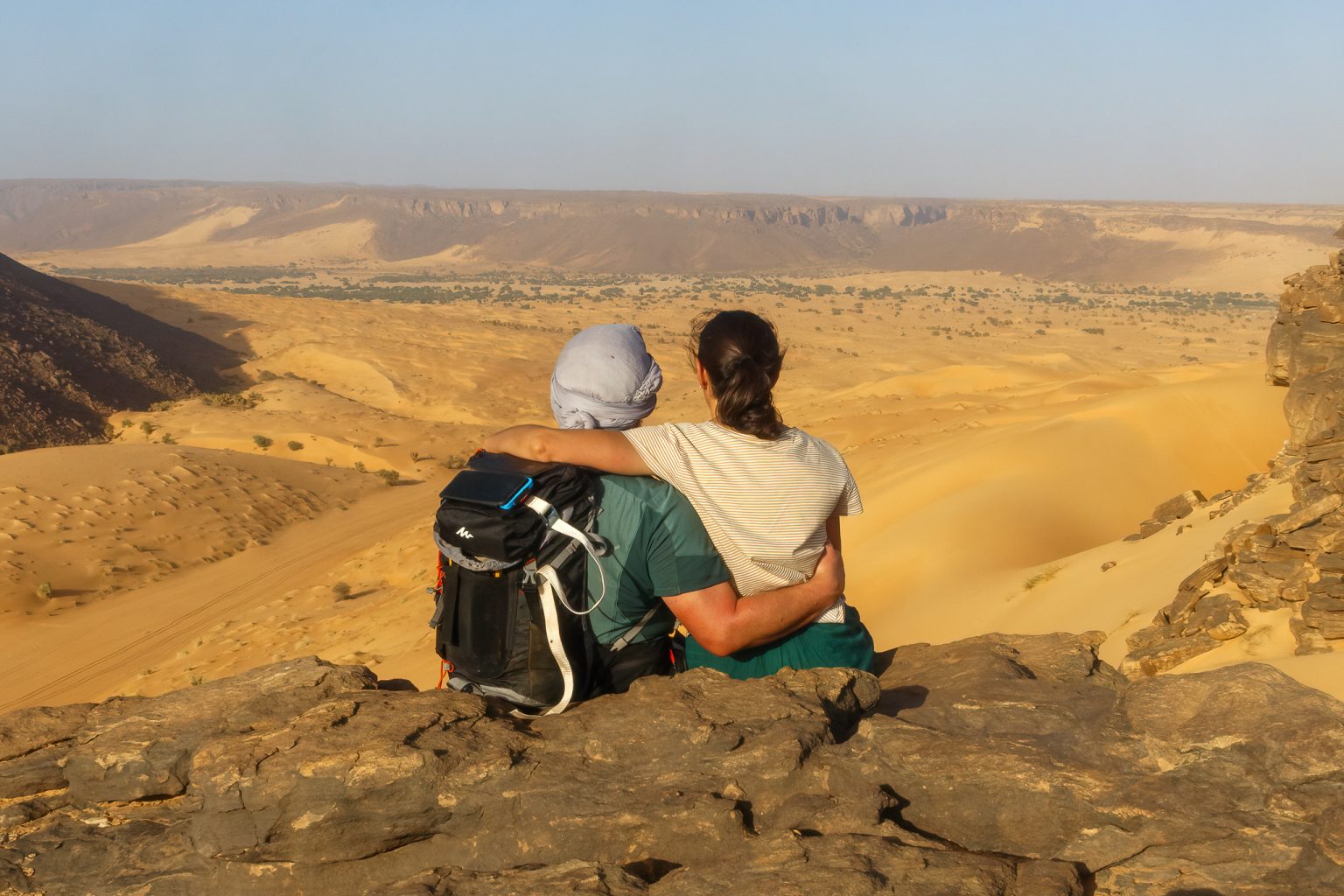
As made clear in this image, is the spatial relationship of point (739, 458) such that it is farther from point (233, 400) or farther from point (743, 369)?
point (233, 400)

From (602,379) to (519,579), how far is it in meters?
0.63

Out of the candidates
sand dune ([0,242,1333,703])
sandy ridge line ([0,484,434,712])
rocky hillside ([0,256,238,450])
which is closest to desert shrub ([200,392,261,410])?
sand dune ([0,242,1333,703])

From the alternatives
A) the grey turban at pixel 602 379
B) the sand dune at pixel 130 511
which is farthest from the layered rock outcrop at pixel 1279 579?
the sand dune at pixel 130 511

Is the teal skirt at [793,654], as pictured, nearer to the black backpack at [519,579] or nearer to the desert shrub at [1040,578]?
the black backpack at [519,579]

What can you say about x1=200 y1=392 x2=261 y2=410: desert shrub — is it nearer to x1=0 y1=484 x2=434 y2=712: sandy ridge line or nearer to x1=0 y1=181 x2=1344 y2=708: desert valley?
x1=0 y1=181 x2=1344 y2=708: desert valley

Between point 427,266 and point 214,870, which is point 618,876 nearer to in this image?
point 214,870

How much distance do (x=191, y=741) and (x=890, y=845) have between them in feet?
5.93

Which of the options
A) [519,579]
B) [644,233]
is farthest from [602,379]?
[644,233]

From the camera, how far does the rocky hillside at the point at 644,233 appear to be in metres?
80.2

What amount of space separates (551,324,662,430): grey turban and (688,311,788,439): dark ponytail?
19 cm

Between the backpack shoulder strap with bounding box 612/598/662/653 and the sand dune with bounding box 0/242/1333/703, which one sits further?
the sand dune with bounding box 0/242/1333/703

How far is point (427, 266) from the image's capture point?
90688mm

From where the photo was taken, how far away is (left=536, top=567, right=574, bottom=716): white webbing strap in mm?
2619

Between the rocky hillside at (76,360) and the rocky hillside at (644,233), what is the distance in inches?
2304
